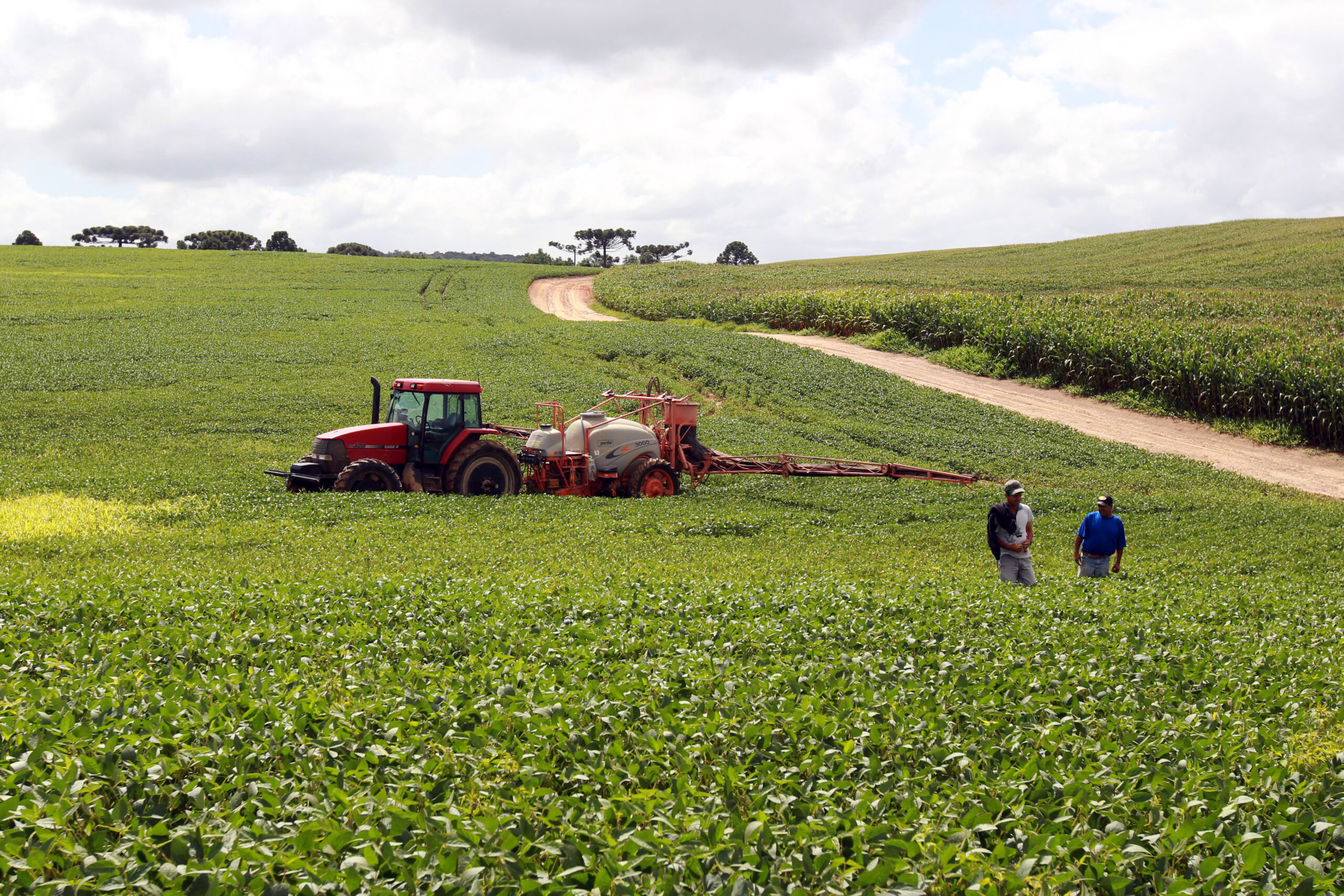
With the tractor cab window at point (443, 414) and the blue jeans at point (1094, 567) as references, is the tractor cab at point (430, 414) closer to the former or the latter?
the tractor cab window at point (443, 414)

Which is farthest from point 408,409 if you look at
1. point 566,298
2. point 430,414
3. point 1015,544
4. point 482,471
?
point 566,298

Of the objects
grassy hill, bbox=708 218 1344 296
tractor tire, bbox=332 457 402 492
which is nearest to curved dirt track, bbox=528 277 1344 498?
grassy hill, bbox=708 218 1344 296

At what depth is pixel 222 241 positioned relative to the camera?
387 ft

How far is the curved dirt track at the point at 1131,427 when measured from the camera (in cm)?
2867

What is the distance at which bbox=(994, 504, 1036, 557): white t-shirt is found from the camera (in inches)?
534

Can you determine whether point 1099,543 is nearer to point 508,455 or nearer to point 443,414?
point 508,455

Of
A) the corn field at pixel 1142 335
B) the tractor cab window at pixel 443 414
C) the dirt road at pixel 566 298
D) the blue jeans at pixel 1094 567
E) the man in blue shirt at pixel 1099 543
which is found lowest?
the blue jeans at pixel 1094 567

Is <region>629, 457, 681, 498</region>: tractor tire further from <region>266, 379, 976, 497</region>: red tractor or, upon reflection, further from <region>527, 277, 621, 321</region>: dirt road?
<region>527, 277, 621, 321</region>: dirt road

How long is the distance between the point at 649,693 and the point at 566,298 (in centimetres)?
6177

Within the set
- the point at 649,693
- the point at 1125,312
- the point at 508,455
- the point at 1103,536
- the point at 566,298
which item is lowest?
the point at 649,693

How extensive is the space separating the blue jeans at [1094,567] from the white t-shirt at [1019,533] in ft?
4.65

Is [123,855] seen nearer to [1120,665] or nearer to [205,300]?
[1120,665]

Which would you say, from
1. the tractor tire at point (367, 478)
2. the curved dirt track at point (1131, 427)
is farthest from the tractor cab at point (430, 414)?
the curved dirt track at point (1131, 427)

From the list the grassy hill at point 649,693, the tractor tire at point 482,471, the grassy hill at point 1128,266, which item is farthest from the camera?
the grassy hill at point 1128,266
